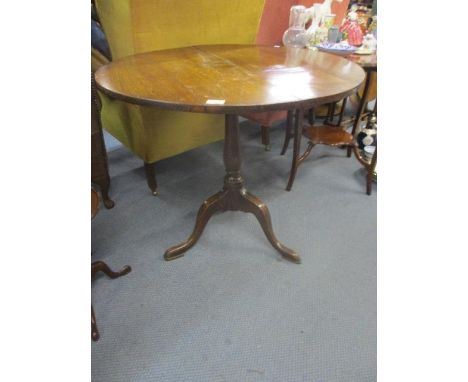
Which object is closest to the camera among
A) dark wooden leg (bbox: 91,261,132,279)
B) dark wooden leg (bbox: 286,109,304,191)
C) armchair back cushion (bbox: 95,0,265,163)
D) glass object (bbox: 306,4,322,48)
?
dark wooden leg (bbox: 91,261,132,279)

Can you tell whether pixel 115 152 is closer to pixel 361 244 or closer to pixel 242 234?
pixel 242 234

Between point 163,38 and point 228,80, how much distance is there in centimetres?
71

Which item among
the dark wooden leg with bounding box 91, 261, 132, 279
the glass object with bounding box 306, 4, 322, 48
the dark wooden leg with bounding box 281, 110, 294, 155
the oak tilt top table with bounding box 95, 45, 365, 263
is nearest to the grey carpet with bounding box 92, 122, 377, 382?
the dark wooden leg with bounding box 91, 261, 132, 279

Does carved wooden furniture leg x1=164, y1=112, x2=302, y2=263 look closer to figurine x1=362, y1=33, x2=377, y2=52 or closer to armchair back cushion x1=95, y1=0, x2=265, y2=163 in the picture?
armchair back cushion x1=95, y1=0, x2=265, y2=163

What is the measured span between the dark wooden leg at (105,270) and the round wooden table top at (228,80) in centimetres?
73

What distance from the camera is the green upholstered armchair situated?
1506 millimetres

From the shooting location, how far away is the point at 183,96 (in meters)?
0.96

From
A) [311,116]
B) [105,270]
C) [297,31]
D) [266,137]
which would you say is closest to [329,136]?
[266,137]

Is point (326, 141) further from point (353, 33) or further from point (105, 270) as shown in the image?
point (105, 270)

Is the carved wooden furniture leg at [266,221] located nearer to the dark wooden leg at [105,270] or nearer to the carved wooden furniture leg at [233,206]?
the carved wooden furniture leg at [233,206]

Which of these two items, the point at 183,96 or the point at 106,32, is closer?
the point at 183,96

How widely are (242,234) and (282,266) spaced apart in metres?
0.29

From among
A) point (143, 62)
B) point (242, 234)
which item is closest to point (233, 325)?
point (242, 234)

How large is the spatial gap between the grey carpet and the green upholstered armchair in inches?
12.2
